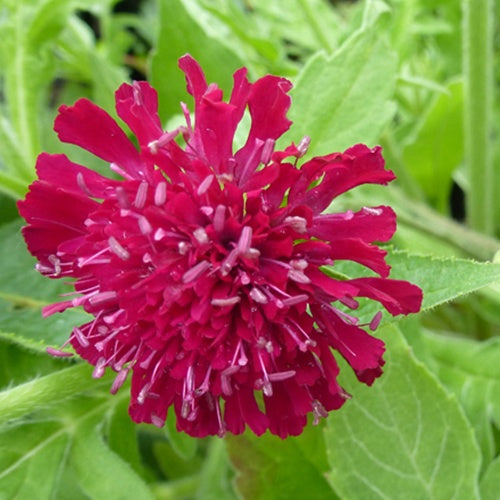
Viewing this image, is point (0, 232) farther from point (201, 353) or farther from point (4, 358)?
point (201, 353)

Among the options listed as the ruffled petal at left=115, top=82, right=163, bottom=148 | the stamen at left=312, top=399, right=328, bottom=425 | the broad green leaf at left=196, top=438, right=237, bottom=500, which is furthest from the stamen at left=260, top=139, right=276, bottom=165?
the broad green leaf at left=196, top=438, right=237, bottom=500

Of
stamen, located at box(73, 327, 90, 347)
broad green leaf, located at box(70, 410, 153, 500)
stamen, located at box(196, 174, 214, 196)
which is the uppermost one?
stamen, located at box(196, 174, 214, 196)

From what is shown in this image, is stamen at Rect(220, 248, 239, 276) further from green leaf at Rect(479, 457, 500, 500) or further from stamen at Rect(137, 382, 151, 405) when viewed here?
green leaf at Rect(479, 457, 500, 500)

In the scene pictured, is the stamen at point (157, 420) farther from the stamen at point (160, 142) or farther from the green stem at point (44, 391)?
the stamen at point (160, 142)

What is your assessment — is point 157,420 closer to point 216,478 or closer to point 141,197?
point 141,197

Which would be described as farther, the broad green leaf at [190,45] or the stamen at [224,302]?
the broad green leaf at [190,45]

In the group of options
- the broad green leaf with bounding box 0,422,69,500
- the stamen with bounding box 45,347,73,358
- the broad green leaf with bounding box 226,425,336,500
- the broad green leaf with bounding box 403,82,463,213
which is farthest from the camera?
the broad green leaf with bounding box 403,82,463,213

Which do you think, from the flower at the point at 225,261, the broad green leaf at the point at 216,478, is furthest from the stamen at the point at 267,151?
the broad green leaf at the point at 216,478

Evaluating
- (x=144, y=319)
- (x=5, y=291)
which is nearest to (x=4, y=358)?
(x=5, y=291)
